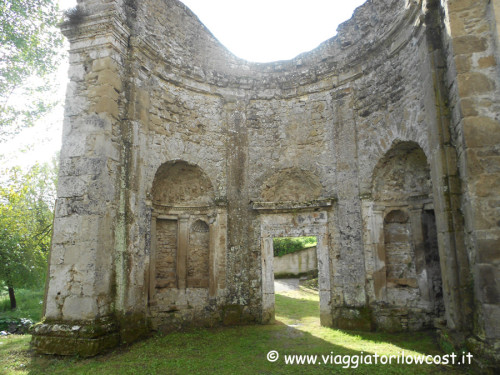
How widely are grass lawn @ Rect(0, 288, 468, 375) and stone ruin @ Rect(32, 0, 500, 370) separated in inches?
13.4

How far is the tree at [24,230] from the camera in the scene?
11.2m

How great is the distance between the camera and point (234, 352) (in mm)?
5750

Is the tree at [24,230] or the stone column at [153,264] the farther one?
the tree at [24,230]

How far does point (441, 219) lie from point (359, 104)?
12.6ft

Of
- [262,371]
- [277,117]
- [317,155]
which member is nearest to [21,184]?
[277,117]

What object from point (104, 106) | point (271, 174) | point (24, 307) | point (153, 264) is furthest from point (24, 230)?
point (271, 174)

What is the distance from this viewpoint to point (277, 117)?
884cm

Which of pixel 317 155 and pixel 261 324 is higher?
pixel 317 155

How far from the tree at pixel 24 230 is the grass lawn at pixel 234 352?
568cm

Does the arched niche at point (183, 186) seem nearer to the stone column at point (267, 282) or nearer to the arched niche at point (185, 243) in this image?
the arched niche at point (185, 243)

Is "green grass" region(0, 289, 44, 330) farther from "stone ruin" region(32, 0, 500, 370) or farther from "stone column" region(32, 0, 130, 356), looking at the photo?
"stone ruin" region(32, 0, 500, 370)

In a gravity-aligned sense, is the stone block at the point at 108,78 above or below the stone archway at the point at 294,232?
above

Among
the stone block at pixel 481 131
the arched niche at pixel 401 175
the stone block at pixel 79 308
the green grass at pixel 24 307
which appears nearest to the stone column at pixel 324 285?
the arched niche at pixel 401 175

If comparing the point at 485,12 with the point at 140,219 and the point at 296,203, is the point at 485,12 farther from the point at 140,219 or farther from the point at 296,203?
the point at 140,219
